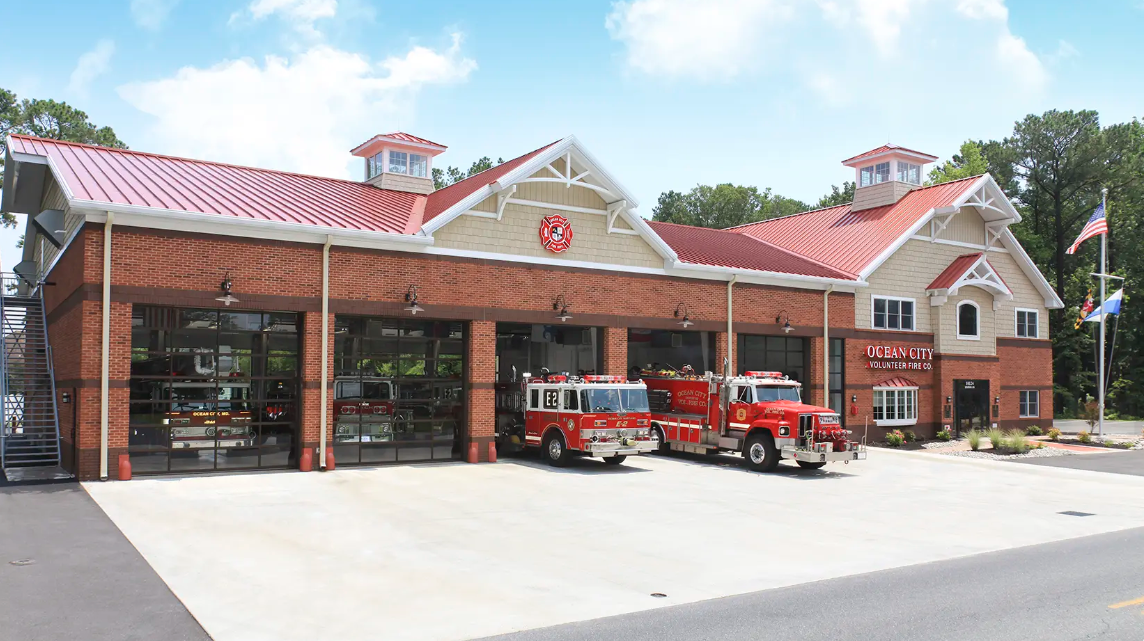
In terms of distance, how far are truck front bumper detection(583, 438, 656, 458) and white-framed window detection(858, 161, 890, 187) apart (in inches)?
875

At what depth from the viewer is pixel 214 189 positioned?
2445 cm

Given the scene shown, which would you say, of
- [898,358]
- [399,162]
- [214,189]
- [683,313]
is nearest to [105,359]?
[214,189]

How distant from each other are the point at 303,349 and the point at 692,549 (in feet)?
41.8

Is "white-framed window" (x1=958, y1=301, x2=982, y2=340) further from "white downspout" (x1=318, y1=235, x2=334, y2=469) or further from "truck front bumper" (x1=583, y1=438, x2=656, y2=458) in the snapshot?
"white downspout" (x1=318, y1=235, x2=334, y2=469)

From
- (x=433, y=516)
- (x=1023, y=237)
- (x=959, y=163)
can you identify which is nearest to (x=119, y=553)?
(x=433, y=516)

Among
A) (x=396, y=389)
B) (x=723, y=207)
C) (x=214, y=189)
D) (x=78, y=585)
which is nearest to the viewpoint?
(x=78, y=585)

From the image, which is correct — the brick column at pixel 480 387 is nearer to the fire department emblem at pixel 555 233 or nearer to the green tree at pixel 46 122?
the fire department emblem at pixel 555 233

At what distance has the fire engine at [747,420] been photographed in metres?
24.1

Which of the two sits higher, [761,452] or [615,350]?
[615,350]

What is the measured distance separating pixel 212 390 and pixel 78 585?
37.2ft

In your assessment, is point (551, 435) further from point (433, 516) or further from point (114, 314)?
point (114, 314)

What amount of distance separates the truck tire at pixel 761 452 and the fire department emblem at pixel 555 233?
26.1 feet

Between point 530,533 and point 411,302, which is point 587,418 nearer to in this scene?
point 411,302

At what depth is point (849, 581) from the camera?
39.4 ft
